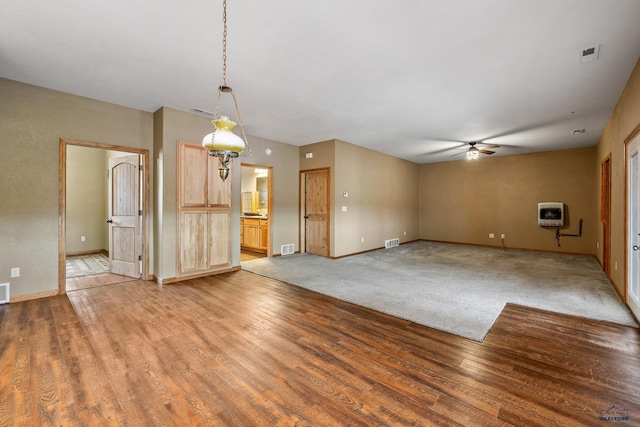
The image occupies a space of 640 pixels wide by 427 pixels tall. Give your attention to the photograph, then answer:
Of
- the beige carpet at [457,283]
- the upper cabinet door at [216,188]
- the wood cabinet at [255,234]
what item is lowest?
the beige carpet at [457,283]

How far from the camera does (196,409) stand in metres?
1.73

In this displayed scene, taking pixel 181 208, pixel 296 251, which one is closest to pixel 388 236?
pixel 296 251

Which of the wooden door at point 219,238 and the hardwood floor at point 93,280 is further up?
the wooden door at point 219,238

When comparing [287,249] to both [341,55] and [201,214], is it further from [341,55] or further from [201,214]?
[341,55]

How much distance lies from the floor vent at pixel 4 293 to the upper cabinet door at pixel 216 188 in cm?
272

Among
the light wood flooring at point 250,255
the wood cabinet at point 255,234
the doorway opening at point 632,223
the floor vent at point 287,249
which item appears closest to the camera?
the doorway opening at point 632,223

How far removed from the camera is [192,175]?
4859 mm

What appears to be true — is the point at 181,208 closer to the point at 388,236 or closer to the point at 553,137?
the point at 388,236

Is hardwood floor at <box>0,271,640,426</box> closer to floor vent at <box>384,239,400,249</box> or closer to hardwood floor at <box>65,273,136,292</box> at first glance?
hardwood floor at <box>65,273,136,292</box>

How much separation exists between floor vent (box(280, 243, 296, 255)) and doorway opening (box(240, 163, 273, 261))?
0.32 meters

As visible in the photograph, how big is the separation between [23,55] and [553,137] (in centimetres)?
878

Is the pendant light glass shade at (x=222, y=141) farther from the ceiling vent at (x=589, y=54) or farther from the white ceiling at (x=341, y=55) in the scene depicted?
the ceiling vent at (x=589, y=54)

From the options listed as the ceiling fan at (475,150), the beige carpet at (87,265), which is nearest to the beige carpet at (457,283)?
the ceiling fan at (475,150)

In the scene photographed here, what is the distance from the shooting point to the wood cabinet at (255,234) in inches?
283
